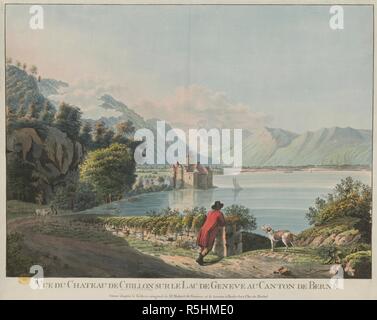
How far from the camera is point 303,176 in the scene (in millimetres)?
7453

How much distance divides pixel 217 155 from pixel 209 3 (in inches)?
85.8

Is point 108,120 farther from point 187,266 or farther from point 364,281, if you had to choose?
point 364,281

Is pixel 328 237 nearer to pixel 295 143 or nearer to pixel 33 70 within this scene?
pixel 295 143

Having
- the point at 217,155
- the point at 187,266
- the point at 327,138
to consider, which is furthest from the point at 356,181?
the point at 187,266

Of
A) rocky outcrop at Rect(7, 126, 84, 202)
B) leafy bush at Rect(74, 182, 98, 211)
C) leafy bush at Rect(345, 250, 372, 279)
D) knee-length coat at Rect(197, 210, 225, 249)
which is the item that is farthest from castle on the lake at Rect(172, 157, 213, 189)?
leafy bush at Rect(345, 250, 372, 279)

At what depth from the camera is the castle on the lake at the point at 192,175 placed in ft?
24.5

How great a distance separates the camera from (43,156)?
24.4ft

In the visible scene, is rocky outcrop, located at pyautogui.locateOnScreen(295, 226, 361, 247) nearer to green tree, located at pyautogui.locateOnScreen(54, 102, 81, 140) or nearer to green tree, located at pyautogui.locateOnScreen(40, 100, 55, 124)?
green tree, located at pyautogui.locateOnScreen(54, 102, 81, 140)

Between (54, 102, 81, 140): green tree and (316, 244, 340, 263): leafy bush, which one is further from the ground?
(54, 102, 81, 140): green tree

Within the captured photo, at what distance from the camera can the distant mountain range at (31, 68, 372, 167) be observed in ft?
24.4

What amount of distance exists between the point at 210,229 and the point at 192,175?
82cm

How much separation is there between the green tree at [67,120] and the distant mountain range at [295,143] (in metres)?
0.30

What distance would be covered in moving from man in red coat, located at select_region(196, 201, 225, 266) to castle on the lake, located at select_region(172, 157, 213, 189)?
1.15ft

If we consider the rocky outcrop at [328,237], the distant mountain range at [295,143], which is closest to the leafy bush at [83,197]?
the distant mountain range at [295,143]
